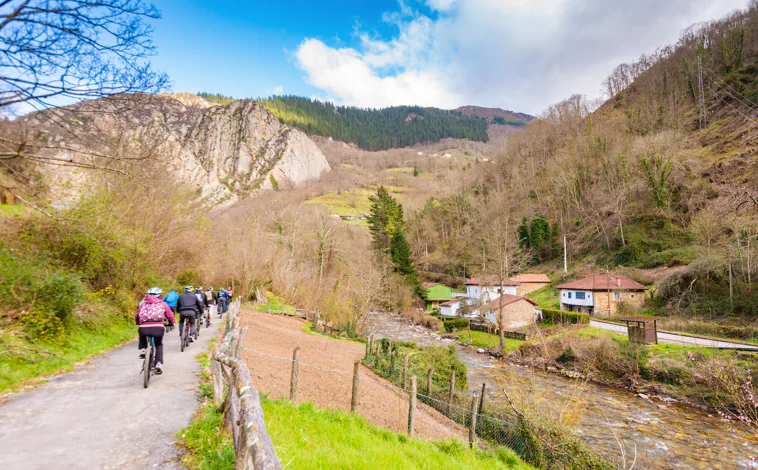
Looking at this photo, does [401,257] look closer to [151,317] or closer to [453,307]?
[453,307]

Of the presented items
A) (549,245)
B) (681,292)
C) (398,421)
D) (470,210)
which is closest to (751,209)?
(681,292)

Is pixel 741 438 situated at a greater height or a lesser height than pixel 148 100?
lesser

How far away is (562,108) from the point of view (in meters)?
84.1

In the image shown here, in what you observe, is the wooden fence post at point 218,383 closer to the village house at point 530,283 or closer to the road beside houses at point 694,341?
the road beside houses at point 694,341

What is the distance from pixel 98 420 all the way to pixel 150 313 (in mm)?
2512

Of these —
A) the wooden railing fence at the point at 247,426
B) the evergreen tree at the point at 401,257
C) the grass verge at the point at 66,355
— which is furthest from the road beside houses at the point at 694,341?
the grass verge at the point at 66,355

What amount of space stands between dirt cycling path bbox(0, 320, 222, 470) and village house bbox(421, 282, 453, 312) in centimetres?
5129

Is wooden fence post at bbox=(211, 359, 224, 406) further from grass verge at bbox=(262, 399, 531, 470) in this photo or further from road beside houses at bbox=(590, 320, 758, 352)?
road beside houses at bbox=(590, 320, 758, 352)

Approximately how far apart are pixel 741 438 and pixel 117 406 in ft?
73.4

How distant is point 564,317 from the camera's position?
37281 mm

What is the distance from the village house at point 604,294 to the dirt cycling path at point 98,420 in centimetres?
4196

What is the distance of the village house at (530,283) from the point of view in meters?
52.2

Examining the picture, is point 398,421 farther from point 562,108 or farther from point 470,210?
point 562,108

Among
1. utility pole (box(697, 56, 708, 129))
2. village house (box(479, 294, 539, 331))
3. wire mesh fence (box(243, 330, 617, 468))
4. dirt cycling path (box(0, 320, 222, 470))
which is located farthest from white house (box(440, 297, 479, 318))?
utility pole (box(697, 56, 708, 129))
